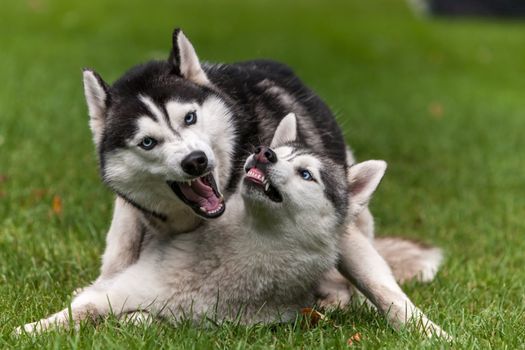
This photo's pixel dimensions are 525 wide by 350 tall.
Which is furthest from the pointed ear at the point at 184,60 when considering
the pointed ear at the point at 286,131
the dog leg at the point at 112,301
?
the dog leg at the point at 112,301

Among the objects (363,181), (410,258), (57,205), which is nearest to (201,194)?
(363,181)

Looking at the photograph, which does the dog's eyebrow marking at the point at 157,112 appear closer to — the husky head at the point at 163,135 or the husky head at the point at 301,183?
the husky head at the point at 163,135

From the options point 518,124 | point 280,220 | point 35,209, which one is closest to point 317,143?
point 280,220

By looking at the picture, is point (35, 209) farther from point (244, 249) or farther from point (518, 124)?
point (518, 124)

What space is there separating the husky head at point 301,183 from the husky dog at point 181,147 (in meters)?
0.04

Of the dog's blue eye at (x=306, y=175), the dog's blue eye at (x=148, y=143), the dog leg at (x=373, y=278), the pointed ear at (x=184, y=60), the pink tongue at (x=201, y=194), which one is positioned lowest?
the dog leg at (x=373, y=278)

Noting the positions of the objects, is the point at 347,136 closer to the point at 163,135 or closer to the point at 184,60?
the point at 184,60

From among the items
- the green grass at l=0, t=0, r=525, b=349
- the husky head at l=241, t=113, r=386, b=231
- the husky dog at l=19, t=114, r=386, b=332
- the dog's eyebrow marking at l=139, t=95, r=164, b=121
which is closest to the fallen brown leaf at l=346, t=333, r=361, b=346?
the green grass at l=0, t=0, r=525, b=349

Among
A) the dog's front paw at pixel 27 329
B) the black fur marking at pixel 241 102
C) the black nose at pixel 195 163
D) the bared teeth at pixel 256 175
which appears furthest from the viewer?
the black fur marking at pixel 241 102

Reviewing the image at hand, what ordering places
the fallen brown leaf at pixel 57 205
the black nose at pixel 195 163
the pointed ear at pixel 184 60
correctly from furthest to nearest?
1. the fallen brown leaf at pixel 57 205
2. the pointed ear at pixel 184 60
3. the black nose at pixel 195 163

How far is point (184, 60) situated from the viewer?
4.09 m

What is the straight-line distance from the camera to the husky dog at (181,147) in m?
3.68

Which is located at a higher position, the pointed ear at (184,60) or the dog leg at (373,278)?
the pointed ear at (184,60)

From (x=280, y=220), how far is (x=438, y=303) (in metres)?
1.14
